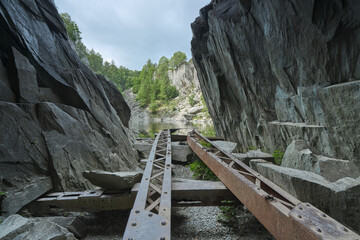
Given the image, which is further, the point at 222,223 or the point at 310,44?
the point at 310,44

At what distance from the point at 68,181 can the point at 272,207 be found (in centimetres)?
451

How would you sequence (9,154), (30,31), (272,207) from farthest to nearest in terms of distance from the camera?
(30,31) → (9,154) → (272,207)

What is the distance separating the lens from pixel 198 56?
17000 millimetres

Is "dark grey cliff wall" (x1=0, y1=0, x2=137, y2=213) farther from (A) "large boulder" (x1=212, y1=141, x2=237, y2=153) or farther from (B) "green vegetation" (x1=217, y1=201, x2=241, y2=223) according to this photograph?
(A) "large boulder" (x1=212, y1=141, x2=237, y2=153)

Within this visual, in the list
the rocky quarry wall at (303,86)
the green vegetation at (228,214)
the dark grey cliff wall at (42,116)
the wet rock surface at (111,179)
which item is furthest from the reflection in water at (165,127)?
the green vegetation at (228,214)

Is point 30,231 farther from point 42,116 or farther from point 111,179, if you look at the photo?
point 42,116

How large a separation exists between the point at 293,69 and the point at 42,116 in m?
8.74

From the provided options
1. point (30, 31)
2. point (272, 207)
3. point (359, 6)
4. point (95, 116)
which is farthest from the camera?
point (95, 116)

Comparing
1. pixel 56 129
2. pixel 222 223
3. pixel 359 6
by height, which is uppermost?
pixel 359 6

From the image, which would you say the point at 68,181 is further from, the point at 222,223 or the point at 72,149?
the point at 222,223

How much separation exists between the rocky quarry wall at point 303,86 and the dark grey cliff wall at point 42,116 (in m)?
5.13

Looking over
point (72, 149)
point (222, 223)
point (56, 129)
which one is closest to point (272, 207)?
point (222, 223)

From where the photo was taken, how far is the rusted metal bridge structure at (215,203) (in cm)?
194

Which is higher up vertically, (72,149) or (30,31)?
(30,31)
